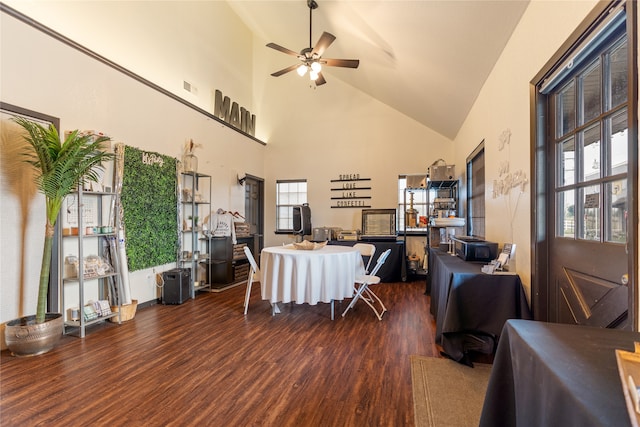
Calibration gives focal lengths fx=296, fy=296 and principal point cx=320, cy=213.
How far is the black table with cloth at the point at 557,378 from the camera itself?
659 mm

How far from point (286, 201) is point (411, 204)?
9.60ft

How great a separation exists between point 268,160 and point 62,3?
14.7 ft

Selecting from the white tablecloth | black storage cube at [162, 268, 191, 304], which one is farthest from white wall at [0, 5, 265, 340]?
the white tablecloth

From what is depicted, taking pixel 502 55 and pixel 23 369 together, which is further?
pixel 502 55

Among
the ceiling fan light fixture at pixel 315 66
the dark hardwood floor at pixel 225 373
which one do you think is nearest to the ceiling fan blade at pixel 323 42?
the ceiling fan light fixture at pixel 315 66

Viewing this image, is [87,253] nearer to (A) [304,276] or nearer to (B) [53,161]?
(B) [53,161]

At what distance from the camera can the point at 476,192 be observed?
4188mm

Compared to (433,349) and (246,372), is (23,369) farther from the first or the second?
(433,349)

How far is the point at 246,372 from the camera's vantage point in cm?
233

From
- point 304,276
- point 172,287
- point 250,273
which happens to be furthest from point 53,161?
point 304,276

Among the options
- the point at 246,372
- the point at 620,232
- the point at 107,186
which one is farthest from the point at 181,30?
the point at 620,232

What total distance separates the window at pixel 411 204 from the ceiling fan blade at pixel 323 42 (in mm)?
3439

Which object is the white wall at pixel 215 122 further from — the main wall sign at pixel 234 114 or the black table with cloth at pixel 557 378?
the black table with cloth at pixel 557 378

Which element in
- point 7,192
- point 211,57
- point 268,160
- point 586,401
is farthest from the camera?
point 268,160
